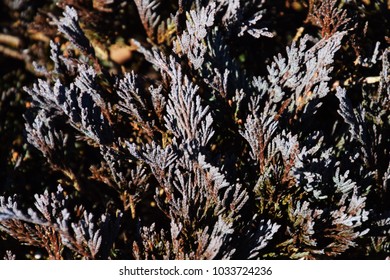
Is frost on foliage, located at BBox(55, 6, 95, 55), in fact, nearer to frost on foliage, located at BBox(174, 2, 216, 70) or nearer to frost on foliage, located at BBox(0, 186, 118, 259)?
frost on foliage, located at BBox(174, 2, 216, 70)

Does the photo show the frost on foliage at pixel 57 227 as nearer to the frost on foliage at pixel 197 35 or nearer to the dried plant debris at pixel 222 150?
the dried plant debris at pixel 222 150

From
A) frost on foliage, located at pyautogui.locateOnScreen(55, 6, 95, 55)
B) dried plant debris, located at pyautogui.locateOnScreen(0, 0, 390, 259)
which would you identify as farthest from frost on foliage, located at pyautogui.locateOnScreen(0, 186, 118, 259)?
frost on foliage, located at pyautogui.locateOnScreen(55, 6, 95, 55)

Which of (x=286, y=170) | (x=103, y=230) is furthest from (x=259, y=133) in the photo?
(x=103, y=230)

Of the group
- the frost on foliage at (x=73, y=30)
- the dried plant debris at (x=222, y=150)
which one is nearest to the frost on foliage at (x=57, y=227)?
the dried plant debris at (x=222, y=150)

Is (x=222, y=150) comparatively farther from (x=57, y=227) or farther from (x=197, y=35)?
(x=57, y=227)

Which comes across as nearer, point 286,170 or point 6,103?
point 286,170

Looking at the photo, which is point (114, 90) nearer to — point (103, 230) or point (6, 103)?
point (103, 230)

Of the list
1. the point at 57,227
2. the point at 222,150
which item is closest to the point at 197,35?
the point at 222,150
